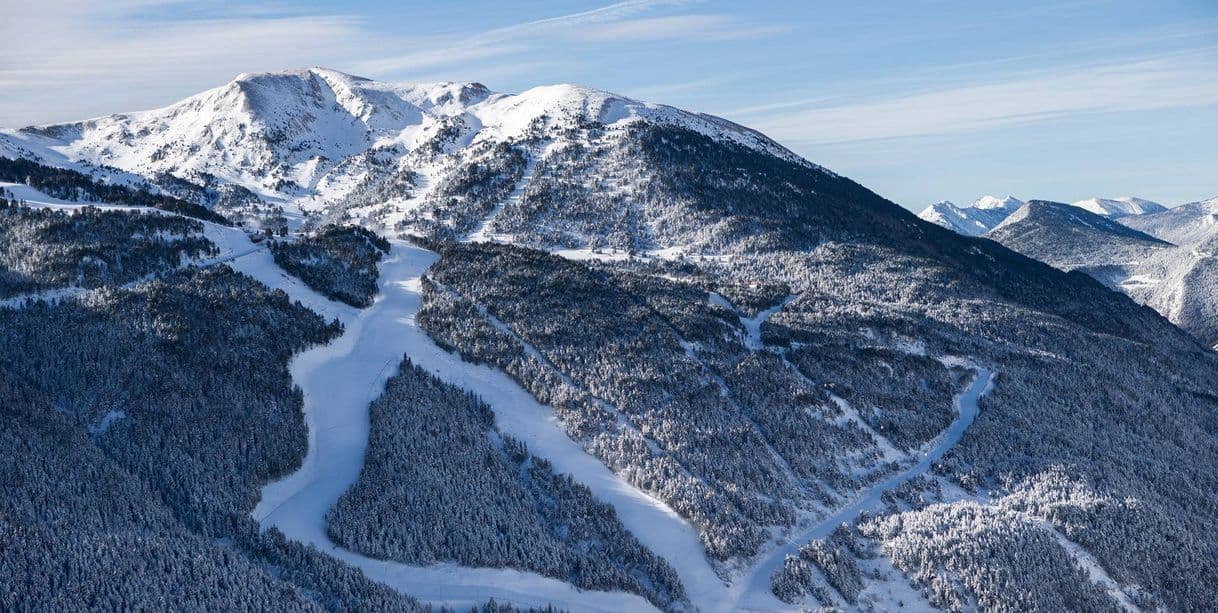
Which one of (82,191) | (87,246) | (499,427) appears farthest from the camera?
(82,191)

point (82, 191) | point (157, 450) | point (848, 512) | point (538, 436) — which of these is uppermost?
point (82, 191)

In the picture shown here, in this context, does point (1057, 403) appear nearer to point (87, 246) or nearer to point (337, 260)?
point (337, 260)

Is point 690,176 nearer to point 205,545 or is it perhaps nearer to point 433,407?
point 433,407

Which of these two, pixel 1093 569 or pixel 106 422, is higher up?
pixel 106 422

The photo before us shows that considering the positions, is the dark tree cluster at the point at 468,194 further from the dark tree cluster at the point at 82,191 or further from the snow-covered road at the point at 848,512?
the snow-covered road at the point at 848,512

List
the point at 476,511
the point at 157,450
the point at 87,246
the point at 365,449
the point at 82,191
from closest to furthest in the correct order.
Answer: the point at 157,450 → the point at 476,511 → the point at 365,449 → the point at 87,246 → the point at 82,191

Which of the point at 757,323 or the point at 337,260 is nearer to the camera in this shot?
the point at 757,323

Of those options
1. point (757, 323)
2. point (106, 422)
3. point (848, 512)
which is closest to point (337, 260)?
point (106, 422)

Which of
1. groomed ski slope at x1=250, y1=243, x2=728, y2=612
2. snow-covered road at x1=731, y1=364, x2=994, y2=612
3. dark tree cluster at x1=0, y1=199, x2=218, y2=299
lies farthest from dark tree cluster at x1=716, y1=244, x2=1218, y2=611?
dark tree cluster at x1=0, y1=199, x2=218, y2=299
